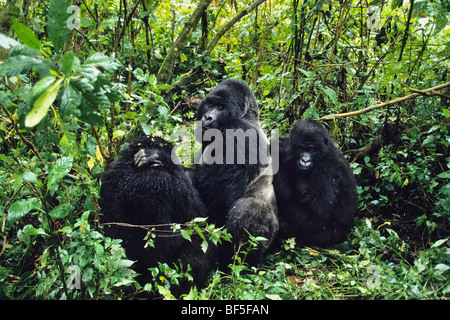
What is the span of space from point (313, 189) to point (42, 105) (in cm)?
308

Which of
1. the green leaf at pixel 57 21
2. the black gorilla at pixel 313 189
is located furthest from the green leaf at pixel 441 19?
the green leaf at pixel 57 21

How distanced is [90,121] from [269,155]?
107 inches

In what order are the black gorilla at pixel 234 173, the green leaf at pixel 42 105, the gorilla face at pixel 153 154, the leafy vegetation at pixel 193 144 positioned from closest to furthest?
the green leaf at pixel 42 105 → the leafy vegetation at pixel 193 144 → the gorilla face at pixel 153 154 → the black gorilla at pixel 234 173

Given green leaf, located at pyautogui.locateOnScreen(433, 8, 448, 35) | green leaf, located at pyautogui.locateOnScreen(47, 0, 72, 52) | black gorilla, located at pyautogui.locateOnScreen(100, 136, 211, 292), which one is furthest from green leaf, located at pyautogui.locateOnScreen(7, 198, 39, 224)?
green leaf, located at pyautogui.locateOnScreen(433, 8, 448, 35)

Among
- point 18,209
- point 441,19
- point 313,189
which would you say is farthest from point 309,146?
point 18,209

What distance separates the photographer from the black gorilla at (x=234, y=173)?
3.57 metres

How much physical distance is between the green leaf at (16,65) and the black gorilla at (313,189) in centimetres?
302

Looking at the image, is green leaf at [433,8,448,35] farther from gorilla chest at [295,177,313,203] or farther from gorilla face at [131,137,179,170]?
gorilla face at [131,137,179,170]

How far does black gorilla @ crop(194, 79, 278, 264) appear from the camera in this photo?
3574 millimetres

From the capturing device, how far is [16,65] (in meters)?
1.65

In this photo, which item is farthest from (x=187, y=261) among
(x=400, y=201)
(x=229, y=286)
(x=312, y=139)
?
(x=400, y=201)

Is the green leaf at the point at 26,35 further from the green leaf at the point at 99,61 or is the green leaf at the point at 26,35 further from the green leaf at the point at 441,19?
the green leaf at the point at 441,19
